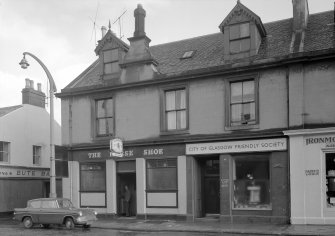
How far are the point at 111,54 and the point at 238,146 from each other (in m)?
8.91

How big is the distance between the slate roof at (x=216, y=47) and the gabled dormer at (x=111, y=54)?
0.69 metres

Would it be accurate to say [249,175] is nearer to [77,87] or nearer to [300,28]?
[300,28]

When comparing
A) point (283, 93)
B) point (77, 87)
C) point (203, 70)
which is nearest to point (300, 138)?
point (283, 93)

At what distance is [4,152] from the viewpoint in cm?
2764

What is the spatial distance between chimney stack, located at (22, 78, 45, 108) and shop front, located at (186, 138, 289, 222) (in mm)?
14456

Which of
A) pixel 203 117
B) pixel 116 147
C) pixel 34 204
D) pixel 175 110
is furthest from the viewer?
pixel 175 110

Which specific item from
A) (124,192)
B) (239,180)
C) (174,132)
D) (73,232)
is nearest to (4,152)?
(124,192)

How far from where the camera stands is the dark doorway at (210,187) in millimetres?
21328

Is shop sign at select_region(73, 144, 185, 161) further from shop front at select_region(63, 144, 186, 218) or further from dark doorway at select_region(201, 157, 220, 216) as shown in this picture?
dark doorway at select_region(201, 157, 220, 216)

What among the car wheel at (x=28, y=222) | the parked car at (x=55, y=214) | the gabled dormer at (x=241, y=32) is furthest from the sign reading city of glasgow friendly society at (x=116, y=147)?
the gabled dormer at (x=241, y=32)

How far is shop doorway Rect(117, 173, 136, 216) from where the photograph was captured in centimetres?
2297

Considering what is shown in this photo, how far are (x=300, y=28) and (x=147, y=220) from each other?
11.8 m

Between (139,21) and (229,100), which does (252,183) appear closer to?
(229,100)

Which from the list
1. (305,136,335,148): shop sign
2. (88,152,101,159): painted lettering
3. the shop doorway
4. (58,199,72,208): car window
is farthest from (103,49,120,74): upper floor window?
(305,136,335,148): shop sign
